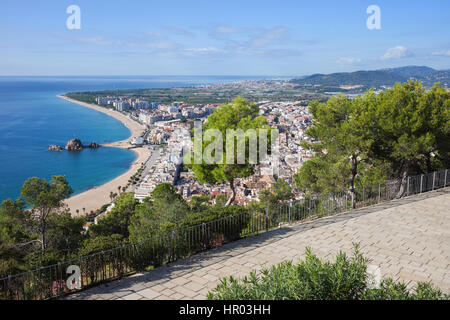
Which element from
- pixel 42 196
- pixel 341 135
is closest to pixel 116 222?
pixel 42 196

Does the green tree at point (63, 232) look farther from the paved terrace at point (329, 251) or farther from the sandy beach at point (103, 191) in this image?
the sandy beach at point (103, 191)

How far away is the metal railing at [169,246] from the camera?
5.43 metres

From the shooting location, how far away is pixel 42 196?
422 inches

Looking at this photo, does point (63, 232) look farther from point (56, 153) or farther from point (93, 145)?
point (93, 145)

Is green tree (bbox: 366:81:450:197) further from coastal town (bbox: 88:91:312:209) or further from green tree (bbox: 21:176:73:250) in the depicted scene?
green tree (bbox: 21:176:73:250)

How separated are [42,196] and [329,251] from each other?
880cm

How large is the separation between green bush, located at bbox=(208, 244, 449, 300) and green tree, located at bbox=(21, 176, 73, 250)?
888 cm

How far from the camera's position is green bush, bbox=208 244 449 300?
134 inches

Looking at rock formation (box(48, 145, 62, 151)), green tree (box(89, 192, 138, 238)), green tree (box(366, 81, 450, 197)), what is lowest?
rock formation (box(48, 145, 62, 151))

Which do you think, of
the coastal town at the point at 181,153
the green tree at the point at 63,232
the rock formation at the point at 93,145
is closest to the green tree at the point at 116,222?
the green tree at the point at 63,232

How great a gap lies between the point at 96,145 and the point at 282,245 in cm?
6643

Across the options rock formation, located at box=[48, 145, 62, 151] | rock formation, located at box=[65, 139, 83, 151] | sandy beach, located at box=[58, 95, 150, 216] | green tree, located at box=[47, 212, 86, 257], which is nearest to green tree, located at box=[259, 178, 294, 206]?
green tree, located at box=[47, 212, 86, 257]

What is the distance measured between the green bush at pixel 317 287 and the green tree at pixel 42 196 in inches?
350
